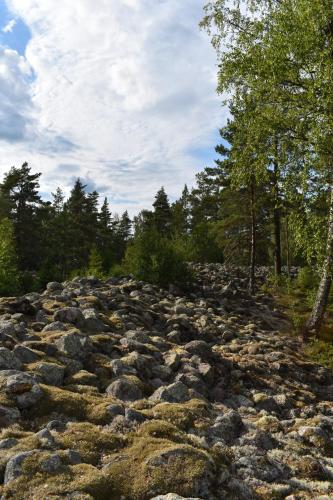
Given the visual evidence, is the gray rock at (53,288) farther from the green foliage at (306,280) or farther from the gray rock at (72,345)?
the green foliage at (306,280)

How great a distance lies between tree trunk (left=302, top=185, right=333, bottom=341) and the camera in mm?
17094

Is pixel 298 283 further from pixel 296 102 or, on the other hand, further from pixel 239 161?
pixel 296 102

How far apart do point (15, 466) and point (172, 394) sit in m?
4.45

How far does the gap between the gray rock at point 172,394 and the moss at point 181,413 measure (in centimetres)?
39

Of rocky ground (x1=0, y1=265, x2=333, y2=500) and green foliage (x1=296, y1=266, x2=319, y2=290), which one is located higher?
green foliage (x1=296, y1=266, x2=319, y2=290)

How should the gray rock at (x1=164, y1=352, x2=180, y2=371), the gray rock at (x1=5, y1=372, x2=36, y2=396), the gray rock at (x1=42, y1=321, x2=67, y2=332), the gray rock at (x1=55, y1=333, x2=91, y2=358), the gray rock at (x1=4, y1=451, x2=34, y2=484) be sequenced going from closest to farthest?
the gray rock at (x1=4, y1=451, x2=34, y2=484)
the gray rock at (x1=5, y1=372, x2=36, y2=396)
the gray rock at (x1=55, y1=333, x2=91, y2=358)
the gray rock at (x1=164, y1=352, x2=180, y2=371)
the gray rock at (x1=42, y1=321, x2=67, y2=332)

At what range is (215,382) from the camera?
39.9ft

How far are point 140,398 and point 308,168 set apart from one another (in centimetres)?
1124

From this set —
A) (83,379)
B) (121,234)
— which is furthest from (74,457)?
(121,234)

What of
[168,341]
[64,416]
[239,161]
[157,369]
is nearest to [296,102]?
[239,161]

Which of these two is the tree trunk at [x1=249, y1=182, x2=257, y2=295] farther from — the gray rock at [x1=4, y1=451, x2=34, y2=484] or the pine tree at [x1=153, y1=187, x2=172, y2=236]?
the pine tree at [x1=153, y1=187, x2=172, y2=236]

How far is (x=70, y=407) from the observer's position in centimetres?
834

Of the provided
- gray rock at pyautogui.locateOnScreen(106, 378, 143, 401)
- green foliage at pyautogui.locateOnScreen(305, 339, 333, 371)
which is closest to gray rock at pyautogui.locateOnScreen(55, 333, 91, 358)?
gray rock at pyautogui.locateOnScreen(106, 378, 143, 401)

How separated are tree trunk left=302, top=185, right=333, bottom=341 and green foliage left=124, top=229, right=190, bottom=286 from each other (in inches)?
332
